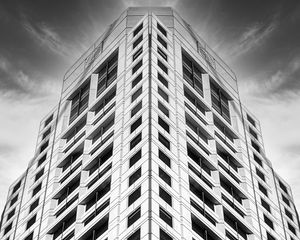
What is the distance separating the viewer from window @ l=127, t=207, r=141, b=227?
61094mm

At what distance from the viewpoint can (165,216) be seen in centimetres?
6172

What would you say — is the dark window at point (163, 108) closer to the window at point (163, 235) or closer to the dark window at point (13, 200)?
the window at point (163, 235)

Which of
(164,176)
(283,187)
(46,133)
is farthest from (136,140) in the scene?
(283,187)

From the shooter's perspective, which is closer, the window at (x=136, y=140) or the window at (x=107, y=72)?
the window at (x=136, y=140)

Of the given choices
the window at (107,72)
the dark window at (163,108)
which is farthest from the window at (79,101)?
the dark window at (163,108)

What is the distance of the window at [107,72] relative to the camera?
278ft

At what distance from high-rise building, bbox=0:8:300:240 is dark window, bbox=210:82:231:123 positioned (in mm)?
180

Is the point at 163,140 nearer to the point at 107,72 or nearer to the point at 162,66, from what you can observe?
the point at 162,66

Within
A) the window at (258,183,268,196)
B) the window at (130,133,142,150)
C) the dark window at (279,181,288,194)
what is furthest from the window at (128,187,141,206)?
the dark window at (279,181,288,194)

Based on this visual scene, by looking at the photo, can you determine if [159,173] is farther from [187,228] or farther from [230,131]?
[230,131]

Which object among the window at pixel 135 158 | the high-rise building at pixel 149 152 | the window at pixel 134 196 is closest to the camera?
the window at pixel 134 196

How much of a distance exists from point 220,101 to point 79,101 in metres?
16.4

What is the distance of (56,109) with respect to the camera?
95.4m

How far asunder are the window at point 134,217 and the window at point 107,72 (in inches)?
978
